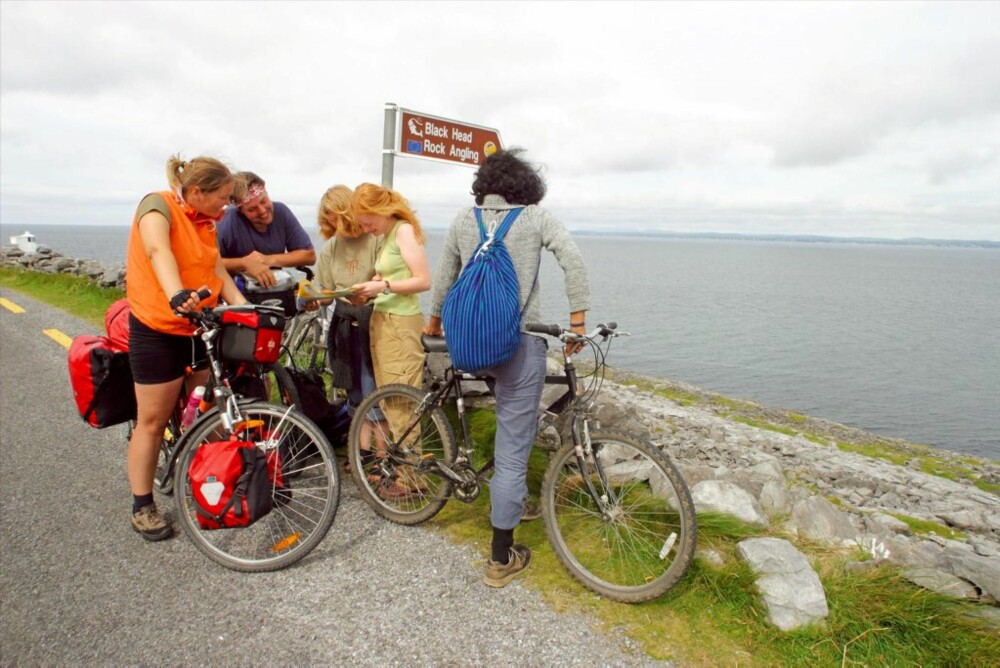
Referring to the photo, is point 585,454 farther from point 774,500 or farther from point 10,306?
point 10,306

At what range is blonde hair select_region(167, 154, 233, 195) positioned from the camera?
331cm

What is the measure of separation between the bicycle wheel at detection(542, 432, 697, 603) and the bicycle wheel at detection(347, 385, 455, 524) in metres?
0.82

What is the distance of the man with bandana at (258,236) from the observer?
4547 millimetres

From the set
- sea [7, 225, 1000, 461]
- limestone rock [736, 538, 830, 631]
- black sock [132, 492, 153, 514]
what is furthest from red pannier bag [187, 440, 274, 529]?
sea [7, 225, 1000, 461]

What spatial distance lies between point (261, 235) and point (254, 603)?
2.83m

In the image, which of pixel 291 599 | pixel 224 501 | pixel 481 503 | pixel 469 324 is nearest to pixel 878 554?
pixel 481 503

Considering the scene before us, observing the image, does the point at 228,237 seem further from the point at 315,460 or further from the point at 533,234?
the point at 533,234

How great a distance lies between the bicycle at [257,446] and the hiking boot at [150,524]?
0.24m

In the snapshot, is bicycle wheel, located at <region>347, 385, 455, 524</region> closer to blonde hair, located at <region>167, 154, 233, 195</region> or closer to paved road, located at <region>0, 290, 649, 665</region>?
paved road, located at <region>0, 290, 649, 665</region>

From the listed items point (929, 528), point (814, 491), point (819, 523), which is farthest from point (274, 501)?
point (814, 491)

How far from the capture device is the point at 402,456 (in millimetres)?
4055

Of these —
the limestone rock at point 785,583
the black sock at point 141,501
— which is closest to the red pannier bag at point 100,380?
the black sock at point 141,501

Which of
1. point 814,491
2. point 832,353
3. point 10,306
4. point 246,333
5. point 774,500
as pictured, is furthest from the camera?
point 832,353

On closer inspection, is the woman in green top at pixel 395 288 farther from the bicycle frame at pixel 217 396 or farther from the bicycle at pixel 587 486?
the bicycle frame at pixel 217 396
